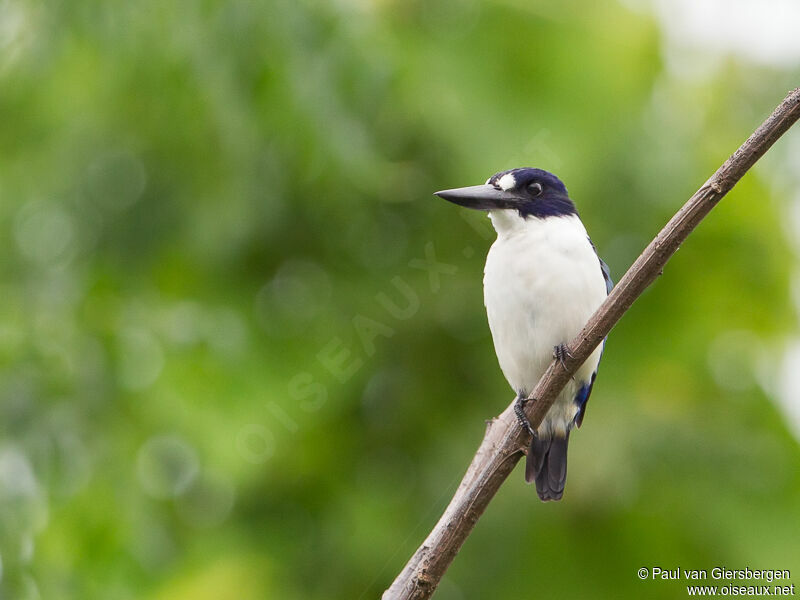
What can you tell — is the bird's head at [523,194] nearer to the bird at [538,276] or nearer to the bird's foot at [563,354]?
the bird at [538,276]

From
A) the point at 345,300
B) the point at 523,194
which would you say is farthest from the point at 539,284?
the point at 345,300

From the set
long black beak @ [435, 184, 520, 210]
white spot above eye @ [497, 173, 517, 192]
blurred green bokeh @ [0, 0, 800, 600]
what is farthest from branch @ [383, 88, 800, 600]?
blurred green bokeh @ [0, 0, 800, 600]

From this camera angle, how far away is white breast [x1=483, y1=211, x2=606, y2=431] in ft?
6.26

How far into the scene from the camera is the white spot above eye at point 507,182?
5.93 feet

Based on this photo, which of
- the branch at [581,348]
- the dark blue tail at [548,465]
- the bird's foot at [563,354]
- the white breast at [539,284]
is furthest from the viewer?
the dark blue tail at [548,465]

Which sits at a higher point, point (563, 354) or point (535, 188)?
point (535, 188)

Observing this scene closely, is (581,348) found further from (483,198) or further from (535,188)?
(535,188)

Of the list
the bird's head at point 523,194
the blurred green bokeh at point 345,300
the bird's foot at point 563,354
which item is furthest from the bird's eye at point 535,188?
the blurred green bokeh at point 345,300

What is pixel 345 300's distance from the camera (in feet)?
12.9

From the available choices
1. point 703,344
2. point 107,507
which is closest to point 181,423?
point 107,507

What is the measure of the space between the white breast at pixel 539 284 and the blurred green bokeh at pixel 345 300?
1.06 m

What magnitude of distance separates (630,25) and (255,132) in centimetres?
160

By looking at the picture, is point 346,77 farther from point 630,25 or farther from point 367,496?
point 367,496

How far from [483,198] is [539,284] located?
1.10 ft
